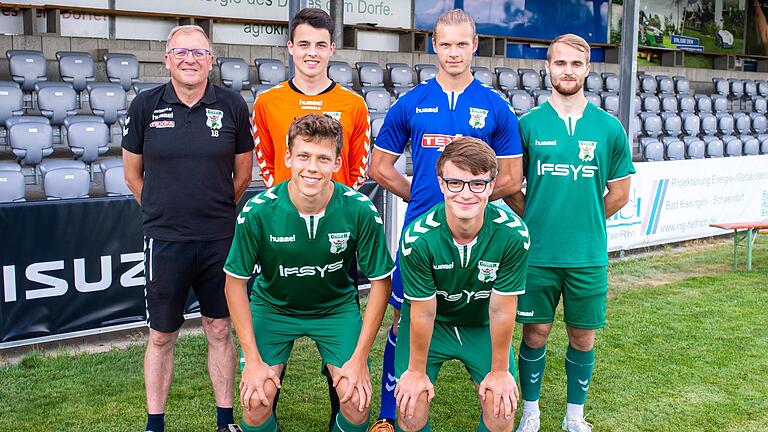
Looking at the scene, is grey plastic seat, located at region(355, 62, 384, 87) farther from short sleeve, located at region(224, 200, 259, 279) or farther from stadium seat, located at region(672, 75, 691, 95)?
short sleeve, located at region(224, 200, 259, 279)

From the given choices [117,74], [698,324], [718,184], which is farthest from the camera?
[117,74]

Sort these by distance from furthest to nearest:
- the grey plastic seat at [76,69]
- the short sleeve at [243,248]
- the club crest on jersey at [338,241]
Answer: the grey plastic seat at [76,69]
the club crest on jersey at [338,241]
the short sleeve at [243,248]

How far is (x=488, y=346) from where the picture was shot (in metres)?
3.70

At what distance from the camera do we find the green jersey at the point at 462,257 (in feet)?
11.3

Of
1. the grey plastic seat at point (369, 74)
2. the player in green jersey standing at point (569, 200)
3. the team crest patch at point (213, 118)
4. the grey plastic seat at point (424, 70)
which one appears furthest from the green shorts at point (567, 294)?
the grey plastic seat at point (424, 70)

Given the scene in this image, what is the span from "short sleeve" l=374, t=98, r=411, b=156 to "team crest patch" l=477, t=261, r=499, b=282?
0.96 m

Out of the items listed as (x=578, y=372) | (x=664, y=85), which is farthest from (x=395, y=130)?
(x=664, y=85)

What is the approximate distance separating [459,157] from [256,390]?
4.25 feet

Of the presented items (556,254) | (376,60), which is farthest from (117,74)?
(556,254)

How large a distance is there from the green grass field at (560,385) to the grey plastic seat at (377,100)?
628cm

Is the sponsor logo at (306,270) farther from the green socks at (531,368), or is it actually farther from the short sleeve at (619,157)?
the short sleeve at (619,157)

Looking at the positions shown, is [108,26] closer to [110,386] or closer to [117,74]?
[117,74]

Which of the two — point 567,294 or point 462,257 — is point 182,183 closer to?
point 462,257

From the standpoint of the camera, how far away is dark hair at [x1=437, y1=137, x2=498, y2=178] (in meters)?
3.28
